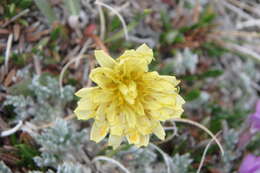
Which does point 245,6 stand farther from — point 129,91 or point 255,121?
point 129,91

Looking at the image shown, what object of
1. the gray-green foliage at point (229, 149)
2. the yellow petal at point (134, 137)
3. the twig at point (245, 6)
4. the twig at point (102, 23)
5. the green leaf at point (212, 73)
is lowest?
the gray-green foliage at point (229, 149)

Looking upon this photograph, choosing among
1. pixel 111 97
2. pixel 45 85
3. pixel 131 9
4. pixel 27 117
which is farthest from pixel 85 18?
pixel 111 97

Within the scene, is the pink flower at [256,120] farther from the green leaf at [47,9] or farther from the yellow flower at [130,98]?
the green leaf at [47,9]

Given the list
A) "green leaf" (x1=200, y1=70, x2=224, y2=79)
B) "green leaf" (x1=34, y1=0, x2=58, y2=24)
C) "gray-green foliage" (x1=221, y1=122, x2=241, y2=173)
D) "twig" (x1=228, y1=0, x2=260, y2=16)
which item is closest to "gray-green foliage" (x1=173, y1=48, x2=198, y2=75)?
"green leaf" (x1=200, y1=70, x2=224, y2=79)

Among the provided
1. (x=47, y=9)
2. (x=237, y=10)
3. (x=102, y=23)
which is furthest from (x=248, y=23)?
(x=47, y=9)

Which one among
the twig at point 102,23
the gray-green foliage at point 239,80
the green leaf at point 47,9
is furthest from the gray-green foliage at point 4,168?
the gray-green foliage at point 239,80

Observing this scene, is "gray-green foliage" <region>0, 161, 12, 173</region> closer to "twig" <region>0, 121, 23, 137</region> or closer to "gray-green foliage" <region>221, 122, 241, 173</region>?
"twig" <region>0, 121, 23, 137</region>

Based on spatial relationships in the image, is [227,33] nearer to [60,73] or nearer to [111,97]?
[60,73]
